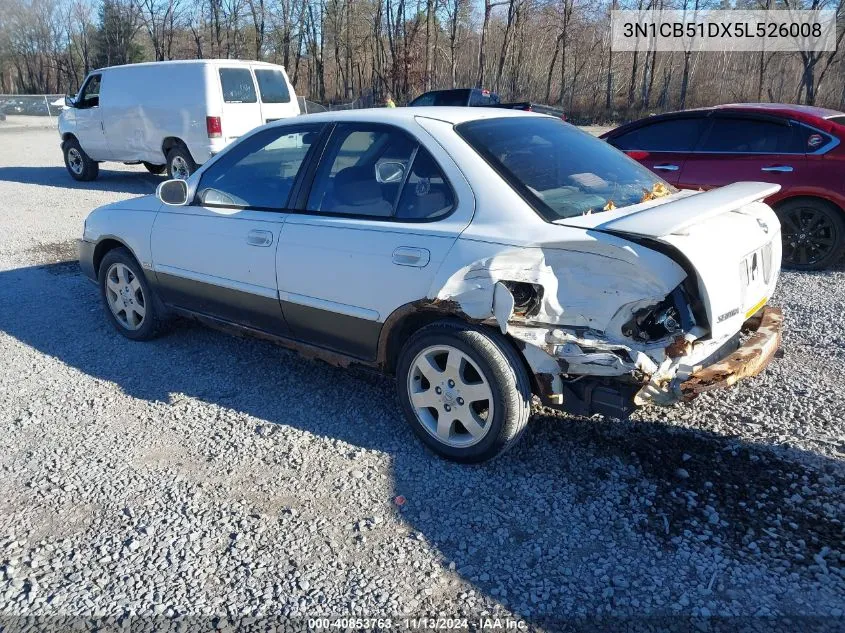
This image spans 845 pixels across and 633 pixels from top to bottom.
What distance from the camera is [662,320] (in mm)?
2898

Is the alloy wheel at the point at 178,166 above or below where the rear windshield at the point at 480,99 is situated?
below

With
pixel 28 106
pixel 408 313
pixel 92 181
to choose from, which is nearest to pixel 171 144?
A: pixel 92 181

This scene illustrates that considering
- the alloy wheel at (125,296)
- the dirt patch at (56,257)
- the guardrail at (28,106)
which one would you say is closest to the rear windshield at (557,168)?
the alloy wheel at (125,296)

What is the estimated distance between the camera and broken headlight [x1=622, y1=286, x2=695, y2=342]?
2.90 metres

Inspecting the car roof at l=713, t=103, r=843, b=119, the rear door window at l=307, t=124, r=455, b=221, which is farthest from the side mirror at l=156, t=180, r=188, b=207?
the car roof at l=713, t=103, r=843, b=119

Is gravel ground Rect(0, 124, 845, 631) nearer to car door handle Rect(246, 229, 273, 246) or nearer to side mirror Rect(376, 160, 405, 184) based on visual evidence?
car door handle Rect(246, 229, 273, 246)

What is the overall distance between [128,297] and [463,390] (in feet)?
10.1

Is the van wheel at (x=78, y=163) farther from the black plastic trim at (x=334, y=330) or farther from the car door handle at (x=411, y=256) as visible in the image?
the car door handle at (x=411, y=256)

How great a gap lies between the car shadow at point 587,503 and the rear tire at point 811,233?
13.0ft

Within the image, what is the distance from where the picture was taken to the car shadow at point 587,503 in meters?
2.52

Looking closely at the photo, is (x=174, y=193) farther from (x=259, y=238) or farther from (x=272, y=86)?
(x=272, y=86)

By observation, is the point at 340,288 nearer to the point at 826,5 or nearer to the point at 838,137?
the point at 838,137

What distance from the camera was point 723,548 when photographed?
8.85 ft

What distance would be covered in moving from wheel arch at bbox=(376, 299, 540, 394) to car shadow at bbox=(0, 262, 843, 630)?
0.44m
